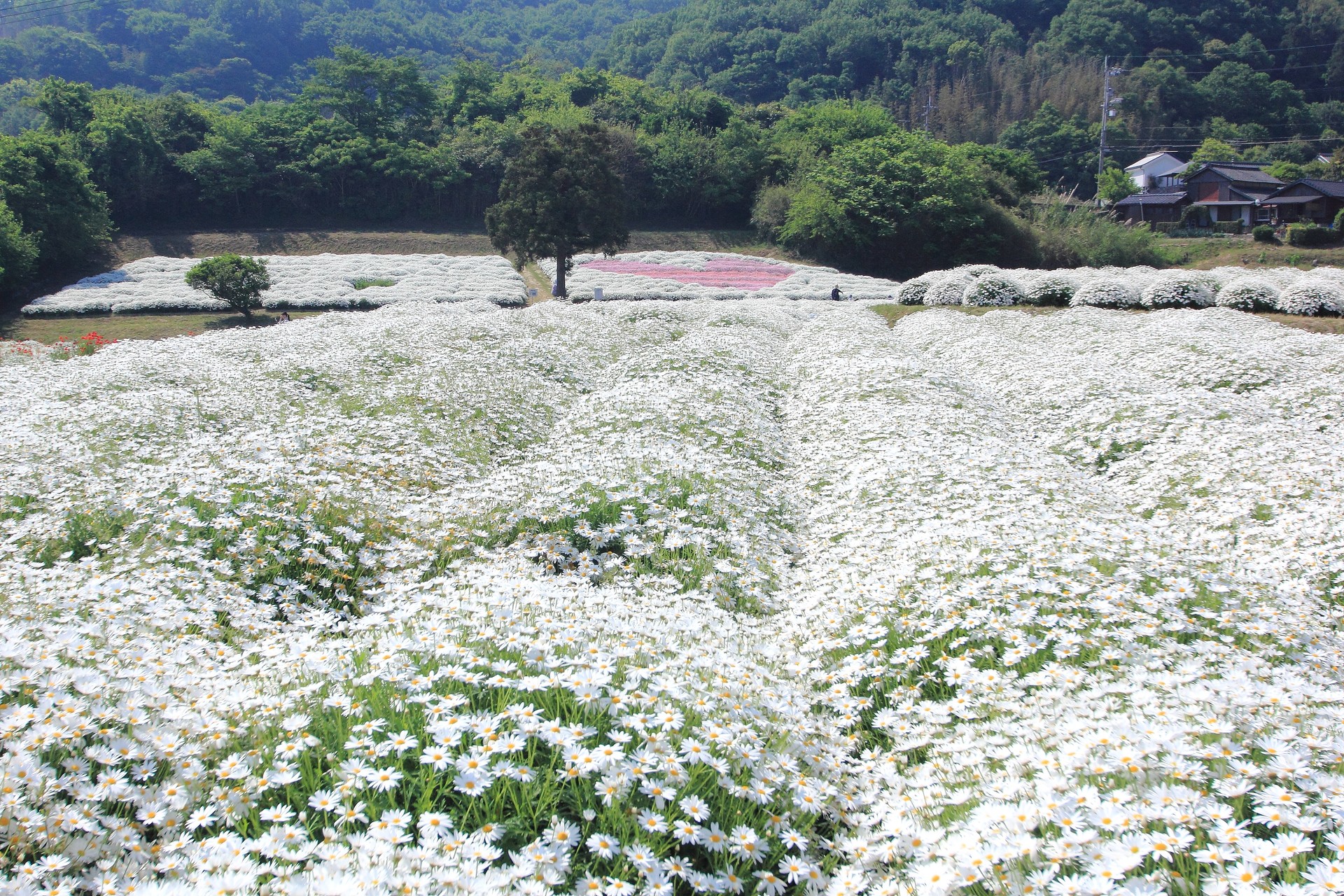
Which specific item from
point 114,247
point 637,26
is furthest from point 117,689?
point 637,26

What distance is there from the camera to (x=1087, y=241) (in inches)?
1891

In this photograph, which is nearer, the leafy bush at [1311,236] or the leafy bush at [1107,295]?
the leafy bush at [1107,295]

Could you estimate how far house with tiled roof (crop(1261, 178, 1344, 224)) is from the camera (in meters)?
60.8

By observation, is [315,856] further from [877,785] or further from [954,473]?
[954,473]

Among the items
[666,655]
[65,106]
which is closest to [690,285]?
[666,655]

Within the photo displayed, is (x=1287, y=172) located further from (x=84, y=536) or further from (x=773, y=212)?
(x=84, y=536)

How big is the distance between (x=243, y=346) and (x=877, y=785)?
1770 cm

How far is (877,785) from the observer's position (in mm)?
Result: 3562

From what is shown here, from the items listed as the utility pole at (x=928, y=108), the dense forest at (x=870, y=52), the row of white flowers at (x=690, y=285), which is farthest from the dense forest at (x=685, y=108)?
the row of white flowers at (x=690, y=285)

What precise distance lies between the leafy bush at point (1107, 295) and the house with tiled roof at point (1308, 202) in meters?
49.1

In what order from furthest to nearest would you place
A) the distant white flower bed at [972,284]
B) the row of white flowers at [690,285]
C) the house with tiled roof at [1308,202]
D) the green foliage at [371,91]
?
the green foliage at [371,91] < the house with tiled roof at [1308,202] < the row of white flowers at [690,285] < the distant white flower bed at [972,284]

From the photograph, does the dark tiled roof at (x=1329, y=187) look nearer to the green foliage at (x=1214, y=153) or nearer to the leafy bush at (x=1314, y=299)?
the green foliage at (x=1214, y=153)

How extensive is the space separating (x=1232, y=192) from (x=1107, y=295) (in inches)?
2449

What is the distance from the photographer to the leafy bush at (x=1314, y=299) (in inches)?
839
